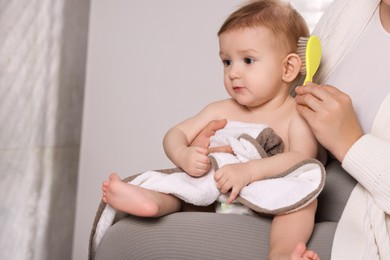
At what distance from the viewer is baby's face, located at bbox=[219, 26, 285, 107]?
4.11 ft

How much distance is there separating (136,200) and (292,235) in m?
0.27

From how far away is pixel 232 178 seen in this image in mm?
1090

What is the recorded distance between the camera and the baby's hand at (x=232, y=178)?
1.09 metres

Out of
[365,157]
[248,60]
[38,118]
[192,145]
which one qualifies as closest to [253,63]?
[248,60]

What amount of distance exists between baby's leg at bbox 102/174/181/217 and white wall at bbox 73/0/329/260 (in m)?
1.19

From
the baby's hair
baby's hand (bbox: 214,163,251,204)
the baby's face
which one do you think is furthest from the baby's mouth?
baby's hand (bbox: 214,163,251,204)

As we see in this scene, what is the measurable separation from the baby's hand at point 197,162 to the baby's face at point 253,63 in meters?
0.18

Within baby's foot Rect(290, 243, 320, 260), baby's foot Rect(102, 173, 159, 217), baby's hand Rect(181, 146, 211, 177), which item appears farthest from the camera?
baby's hand Rect(181, 146, 211, 177)

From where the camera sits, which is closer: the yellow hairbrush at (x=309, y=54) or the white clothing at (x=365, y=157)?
the white clothing at (x=365, y=157)

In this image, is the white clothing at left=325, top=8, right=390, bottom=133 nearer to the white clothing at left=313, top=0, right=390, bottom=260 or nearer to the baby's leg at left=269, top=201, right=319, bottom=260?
the white clothing at left=313, top=0, right=390, bottom=260

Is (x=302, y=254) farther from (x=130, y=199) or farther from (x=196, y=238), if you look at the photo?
(x=130, y=199)

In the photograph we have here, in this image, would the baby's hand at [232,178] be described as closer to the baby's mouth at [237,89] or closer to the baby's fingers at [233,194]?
the baby's fingers at [233,194]

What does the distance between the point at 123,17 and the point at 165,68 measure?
0.27 m

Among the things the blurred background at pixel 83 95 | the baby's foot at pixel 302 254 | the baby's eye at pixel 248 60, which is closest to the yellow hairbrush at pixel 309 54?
the baby's eye at pixel 248 60
